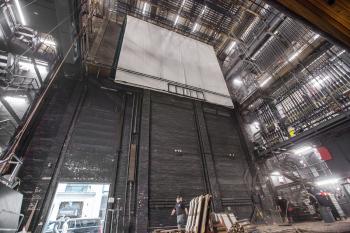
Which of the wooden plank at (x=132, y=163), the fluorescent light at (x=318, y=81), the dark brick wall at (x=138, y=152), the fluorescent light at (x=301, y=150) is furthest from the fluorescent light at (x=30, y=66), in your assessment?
the fluorescent light at (x=301, y=150)

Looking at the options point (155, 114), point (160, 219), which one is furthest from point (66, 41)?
point (160, 219)

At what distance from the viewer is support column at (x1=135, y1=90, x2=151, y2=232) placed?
629 cm

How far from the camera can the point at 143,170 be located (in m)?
7.28

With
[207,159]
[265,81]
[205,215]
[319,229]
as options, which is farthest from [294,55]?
[205,215]

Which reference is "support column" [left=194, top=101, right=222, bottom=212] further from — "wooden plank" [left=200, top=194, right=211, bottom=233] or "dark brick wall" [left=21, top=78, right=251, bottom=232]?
"wooden plank" [left=200, top=194, right=211, bottom=233]

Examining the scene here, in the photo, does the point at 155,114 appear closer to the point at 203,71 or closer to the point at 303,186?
the point at 203,71

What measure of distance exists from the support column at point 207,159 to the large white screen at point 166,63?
2349 millimetres

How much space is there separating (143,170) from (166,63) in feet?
16.7

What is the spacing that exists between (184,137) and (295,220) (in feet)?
Answer: 24.1

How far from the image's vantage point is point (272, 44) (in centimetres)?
994

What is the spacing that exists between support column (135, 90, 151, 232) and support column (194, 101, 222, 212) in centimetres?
308

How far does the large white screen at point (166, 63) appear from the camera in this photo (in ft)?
22.6

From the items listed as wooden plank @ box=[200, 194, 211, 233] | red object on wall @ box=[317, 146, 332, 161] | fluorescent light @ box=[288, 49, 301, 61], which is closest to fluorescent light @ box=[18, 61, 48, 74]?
wooden plank @ box=[200, 194, 211, 233]

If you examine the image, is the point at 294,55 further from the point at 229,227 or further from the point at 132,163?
the point at 132,163
